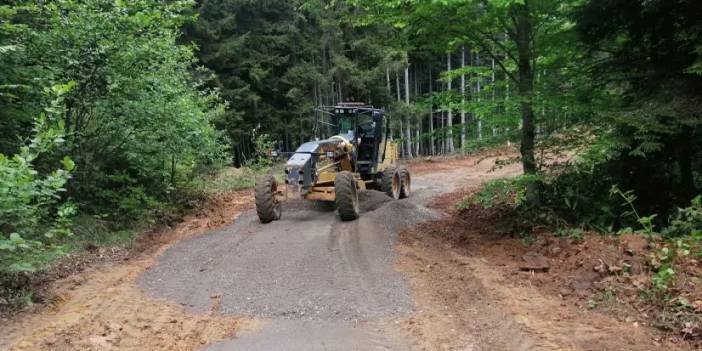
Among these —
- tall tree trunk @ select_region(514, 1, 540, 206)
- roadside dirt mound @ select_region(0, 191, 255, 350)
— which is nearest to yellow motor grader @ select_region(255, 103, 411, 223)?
tall tree trunk @ select_region(514, 1, 540, 206)

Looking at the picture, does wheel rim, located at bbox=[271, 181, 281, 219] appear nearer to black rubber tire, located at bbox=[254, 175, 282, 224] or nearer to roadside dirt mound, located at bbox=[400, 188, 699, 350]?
black rubber tire, located at bbox=[254, 175, 282, 224]

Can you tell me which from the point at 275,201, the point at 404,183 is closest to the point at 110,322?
the point at 275,201

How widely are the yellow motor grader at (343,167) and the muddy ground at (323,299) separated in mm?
624

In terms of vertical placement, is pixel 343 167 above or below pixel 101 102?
below

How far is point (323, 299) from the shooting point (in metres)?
6.09

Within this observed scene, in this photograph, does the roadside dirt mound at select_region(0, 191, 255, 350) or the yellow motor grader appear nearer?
the roadside dirt mound at select_region(0, 191, 255, 350)

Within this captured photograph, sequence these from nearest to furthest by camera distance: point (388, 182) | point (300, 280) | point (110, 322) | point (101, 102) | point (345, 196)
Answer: point (110, 322), point (300, 280), point (101, 102), point (345, 196), point (388, 182)

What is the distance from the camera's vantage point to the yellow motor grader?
388 inches

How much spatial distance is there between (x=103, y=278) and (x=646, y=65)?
8.29 metres

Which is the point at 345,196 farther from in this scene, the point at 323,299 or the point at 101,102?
the point at 101,102

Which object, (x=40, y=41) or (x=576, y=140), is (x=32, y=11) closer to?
(x=40, y=41)

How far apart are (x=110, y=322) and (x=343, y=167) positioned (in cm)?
676

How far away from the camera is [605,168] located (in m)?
8.69

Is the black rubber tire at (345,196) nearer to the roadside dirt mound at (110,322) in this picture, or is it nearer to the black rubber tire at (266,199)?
the black rubber tire at (266,199)
